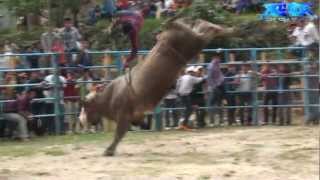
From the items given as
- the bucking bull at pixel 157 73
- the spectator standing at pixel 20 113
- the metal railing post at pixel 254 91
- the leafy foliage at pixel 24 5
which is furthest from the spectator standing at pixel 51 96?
the leafy foliage at pixel 24 5

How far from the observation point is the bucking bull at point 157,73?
11.6m

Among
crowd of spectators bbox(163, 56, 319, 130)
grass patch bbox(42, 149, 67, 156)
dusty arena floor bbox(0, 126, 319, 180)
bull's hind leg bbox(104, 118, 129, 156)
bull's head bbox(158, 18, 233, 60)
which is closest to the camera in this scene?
dusty arena floor bbox(0, 126, 319, 180)

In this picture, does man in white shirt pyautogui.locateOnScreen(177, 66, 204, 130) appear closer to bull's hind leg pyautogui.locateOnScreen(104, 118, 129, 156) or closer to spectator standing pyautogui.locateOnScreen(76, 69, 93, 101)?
spectator standing pyautogui.locateOnScreen(76, 69, 93, 101)

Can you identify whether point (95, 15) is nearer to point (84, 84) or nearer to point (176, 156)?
point (84, 84)

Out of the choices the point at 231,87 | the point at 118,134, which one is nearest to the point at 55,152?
the point at 118,134

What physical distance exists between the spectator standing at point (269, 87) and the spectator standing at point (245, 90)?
0.94 ft

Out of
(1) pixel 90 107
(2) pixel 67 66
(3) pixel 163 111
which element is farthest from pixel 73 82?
(1) pixel 90 107

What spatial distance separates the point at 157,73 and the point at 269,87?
17.4 ft

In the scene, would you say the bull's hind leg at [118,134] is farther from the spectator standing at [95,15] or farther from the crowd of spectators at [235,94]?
the spectator standing at [95,15]

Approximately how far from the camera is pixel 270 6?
23391 millimetres

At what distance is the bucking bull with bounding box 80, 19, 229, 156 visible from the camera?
459 inches

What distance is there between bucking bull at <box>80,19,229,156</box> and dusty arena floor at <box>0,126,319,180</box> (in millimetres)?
607

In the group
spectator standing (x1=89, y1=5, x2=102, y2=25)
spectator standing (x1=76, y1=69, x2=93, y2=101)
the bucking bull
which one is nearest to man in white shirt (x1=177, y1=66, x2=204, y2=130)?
spectator standing (x1=76, y1=69, x2=93, y2=101)

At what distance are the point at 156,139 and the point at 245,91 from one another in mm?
3281
